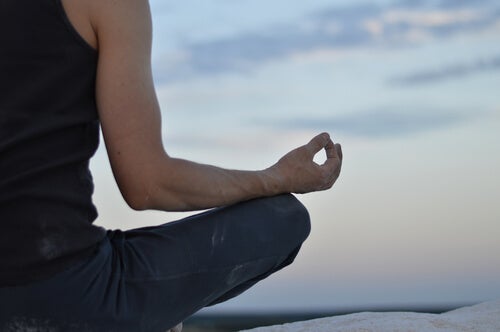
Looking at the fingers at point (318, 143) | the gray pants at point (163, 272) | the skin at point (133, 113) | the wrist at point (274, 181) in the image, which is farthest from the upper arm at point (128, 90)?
the fingers at point (318, 143)

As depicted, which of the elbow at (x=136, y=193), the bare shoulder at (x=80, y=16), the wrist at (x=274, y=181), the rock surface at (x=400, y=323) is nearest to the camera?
the bare shoulder at (x=80, y=16)

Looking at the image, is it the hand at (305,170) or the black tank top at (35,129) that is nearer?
the black tank top at (35,129)

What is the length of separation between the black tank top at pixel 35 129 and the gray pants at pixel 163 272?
0.09 m

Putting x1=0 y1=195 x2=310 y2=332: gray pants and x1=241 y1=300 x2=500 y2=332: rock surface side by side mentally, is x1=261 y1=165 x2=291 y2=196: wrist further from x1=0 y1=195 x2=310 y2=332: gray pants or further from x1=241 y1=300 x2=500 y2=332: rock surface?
x1=241 y1=300 x2=500 y2=332: rock surface

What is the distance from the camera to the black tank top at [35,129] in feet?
7.32

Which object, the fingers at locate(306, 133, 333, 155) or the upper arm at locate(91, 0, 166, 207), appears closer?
the upper arm at locate(91, 0, 166, 207)

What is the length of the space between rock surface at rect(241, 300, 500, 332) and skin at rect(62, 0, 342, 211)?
184 cm

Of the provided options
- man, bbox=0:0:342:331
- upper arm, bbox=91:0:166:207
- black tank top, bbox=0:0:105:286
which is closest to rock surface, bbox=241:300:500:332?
man, bbox=0:0:342:331

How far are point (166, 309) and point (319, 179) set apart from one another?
61 centimetres

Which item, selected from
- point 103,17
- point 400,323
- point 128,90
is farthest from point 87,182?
point 400,323

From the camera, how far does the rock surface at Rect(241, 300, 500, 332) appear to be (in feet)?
13.2

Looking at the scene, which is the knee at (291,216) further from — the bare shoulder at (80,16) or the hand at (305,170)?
the bare shoulder at (80,16)

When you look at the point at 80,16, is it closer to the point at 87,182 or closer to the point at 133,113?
the point at 133,113

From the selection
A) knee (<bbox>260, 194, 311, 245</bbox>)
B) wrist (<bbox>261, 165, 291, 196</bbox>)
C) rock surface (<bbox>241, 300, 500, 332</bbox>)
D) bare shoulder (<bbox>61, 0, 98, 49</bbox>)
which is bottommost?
rock surface (<bbox>241, 300, 500, 332</bbox>)
